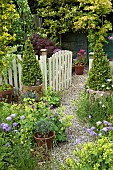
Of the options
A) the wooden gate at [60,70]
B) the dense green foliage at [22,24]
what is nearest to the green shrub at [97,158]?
the wooden gate at [60,70]

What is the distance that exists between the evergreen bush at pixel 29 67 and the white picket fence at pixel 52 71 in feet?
0.85

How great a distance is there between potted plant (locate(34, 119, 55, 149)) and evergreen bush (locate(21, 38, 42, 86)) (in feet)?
5.98

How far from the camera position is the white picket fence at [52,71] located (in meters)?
5.66

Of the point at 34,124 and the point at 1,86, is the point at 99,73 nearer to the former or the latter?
the point at 34,124

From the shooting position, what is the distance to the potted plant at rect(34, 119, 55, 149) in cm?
350

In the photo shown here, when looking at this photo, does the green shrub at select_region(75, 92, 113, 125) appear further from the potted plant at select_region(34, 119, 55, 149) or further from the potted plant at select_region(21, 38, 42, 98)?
the potted plant at select_region(21, 38, 42, 98)

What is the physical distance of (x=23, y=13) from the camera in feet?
25.9

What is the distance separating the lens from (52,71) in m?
5.94

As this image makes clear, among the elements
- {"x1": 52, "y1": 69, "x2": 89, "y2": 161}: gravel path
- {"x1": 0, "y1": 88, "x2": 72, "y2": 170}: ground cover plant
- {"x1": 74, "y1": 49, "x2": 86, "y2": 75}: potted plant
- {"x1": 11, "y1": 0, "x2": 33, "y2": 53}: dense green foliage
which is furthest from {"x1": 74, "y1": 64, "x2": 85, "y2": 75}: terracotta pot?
{"x1": 0, "y1": 88, "x2": 72, "y2": 170}: ground cover plant

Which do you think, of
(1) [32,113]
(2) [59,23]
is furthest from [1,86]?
(2) [59,23]

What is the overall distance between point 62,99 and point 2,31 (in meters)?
1.71

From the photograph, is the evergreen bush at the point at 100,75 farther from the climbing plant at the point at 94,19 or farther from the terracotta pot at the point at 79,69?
the climbing plant at the point at 94,19

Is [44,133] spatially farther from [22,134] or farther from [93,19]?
[93,19]

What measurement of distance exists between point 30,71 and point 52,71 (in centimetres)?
74
